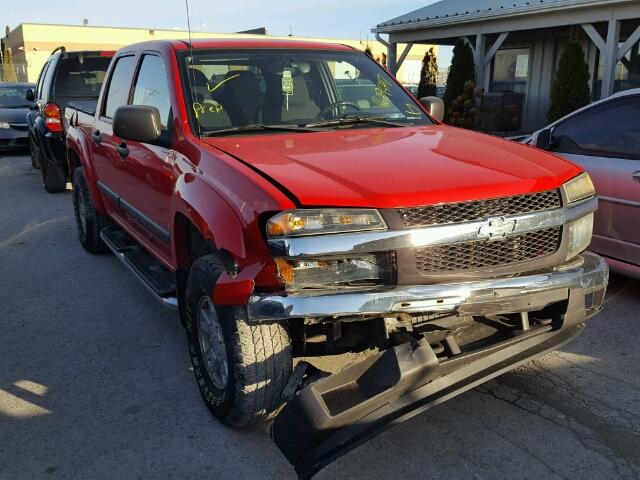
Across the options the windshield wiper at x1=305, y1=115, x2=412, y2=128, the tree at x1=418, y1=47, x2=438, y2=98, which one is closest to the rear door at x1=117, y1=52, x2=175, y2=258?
the windshield wiper at x1=305, y1=115, x2=412, y2=128

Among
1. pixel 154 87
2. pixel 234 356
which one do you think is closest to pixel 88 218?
pixel 154 87

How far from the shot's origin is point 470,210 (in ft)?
8.96

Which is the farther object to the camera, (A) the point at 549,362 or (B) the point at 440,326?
(A) the point at 549,362

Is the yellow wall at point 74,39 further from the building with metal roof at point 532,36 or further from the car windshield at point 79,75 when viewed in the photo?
the car windshield at point 79,75

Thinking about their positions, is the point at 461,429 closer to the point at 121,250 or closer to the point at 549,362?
the point at 549,362

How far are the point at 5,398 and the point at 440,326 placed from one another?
8.15ft

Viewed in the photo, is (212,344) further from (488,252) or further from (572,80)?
(572,80)

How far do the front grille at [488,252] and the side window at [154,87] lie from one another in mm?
1994

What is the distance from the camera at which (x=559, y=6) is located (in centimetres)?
1181

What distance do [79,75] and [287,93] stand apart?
6.65m

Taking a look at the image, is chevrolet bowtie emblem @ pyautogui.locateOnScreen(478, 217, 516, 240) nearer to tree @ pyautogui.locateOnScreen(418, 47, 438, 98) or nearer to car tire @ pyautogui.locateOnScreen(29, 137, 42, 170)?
car tire @ pyautogui.locateOnScreen(29, 137, 42, 170)

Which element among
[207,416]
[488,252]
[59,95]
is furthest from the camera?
[59,95]

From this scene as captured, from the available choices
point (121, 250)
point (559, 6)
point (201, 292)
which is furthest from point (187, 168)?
point (559, 6)

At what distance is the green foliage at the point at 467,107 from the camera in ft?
45.9
